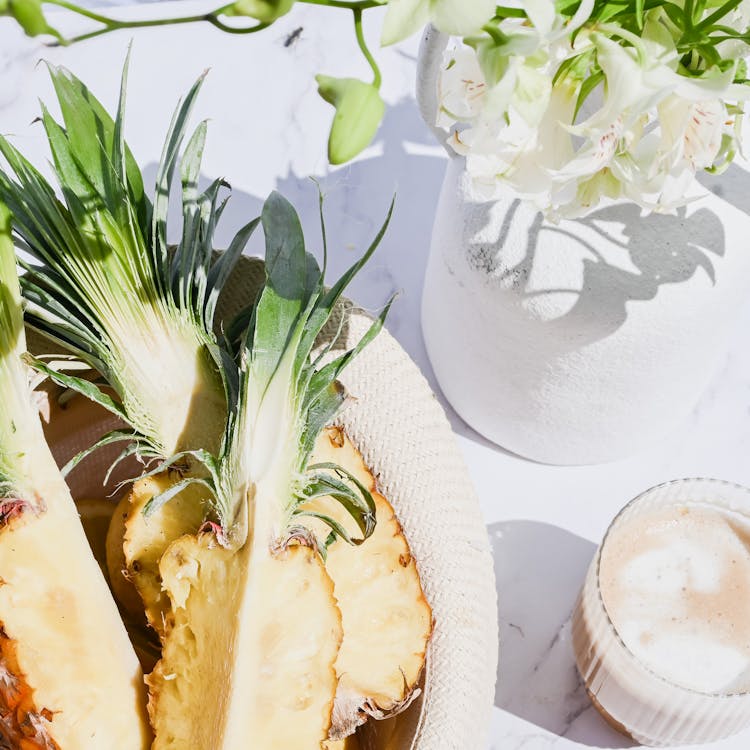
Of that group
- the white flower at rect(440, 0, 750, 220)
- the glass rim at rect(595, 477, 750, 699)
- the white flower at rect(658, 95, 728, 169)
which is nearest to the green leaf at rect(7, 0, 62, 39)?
the white flower at rect(440, 0, 750, 220)

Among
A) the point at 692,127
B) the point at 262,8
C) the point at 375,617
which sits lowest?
the point at 375,617

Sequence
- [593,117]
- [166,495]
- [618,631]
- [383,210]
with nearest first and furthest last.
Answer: [593,117], [166,495], [618,631], [383,210]

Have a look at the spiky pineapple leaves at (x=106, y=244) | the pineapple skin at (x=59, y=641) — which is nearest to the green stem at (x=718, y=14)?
the spiky pineapple leaves at (x=106, y=244)

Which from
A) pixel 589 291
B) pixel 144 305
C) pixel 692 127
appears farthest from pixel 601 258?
pixel 144 305

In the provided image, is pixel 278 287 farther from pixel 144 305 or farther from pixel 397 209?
pixel 397 209

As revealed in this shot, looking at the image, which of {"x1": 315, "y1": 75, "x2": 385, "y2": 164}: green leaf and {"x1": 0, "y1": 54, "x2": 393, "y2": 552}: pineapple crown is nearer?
{"x1": 315, "y1": 75, "x2": 385, "y2": 164}: green leaf

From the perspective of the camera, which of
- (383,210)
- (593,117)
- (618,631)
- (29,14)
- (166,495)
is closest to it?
(29,14)

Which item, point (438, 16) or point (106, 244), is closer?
point (438, 16)

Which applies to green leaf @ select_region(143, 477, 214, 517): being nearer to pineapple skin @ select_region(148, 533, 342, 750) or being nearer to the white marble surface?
pineapple skin @ select_region(148, 533, 342, 750)
